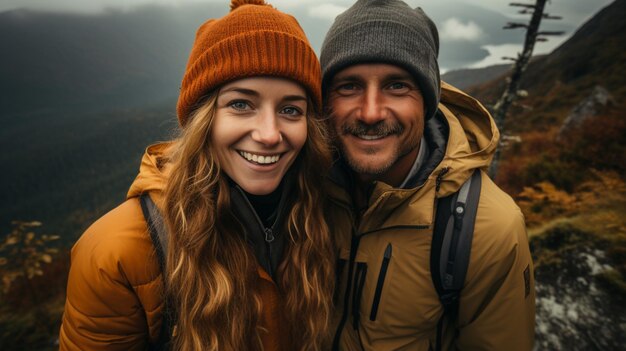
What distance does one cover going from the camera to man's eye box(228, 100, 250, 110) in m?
2.01

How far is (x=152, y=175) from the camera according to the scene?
208cm

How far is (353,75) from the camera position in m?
2.42

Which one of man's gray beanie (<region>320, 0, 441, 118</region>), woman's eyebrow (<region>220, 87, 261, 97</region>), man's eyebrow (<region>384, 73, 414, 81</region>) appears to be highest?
man's gray beanie (<region>320, 0, 441, 118</region>)

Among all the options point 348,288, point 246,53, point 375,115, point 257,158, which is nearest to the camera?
point 246,53

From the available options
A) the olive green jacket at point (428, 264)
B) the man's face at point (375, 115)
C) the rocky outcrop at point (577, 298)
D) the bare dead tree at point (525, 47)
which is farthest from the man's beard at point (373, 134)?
the bare dead tree at point (525, 47)

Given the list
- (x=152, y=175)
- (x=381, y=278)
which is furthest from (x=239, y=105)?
(x=381, y=278)

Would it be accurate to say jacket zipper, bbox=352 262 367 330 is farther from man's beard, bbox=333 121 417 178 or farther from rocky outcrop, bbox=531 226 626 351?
rocky outcrop, bbox=531 226 626 351

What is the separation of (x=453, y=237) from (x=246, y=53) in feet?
6.28

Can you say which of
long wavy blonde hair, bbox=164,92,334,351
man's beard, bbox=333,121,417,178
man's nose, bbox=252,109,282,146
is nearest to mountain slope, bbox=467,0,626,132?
man's beard, bbox=333,121,417,178

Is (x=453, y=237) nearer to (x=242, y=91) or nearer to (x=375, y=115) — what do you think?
(x=375, y=115)

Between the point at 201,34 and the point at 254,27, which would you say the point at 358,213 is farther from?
the point at 201,34

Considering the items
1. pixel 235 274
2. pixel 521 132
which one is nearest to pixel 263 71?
pixel 235 274

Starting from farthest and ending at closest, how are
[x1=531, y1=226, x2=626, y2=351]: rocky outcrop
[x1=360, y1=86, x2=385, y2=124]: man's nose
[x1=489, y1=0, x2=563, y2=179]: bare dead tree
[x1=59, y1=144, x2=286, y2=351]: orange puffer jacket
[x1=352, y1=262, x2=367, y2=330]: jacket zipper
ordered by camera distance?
[x1=489, y1=0, x2=563, y2=179]: bare dead tree < [x1=531, y1=226, x2=626, y2=351]: rocky outcrop < [x1=352, y1=262, x2=367, y2=330]: jacket zipper < [x1=360, y1=86, x2=385, y2=124]: man's nose < [x1=59, y1=144, x2=286, y2=351]: orange puffer jacket

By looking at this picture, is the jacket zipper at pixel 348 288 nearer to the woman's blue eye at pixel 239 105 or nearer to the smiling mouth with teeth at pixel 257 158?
the smiling mouth with teeth at pixel 257 158
